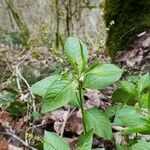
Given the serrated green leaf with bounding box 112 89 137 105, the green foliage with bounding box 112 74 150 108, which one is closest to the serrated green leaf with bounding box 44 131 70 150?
the green foliage with bounding box 112 74 150 108

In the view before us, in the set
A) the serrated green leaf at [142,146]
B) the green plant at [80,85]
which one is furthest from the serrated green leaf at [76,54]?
the serrated green leaf at [142,146]

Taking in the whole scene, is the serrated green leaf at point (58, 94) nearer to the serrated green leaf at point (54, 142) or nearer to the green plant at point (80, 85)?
the green plant at point (80, 85)

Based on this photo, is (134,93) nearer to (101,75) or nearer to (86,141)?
(101,75)

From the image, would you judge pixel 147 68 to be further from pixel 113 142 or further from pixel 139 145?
pixel 139 145

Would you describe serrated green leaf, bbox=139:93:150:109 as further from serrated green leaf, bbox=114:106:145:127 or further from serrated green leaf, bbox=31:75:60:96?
serrated green leaf, bbox=31:75:60:96

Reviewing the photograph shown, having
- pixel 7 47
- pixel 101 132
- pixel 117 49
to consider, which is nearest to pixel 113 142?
pixel 101 132

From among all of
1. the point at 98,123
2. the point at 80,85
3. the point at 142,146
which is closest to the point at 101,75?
the point at 80,85
